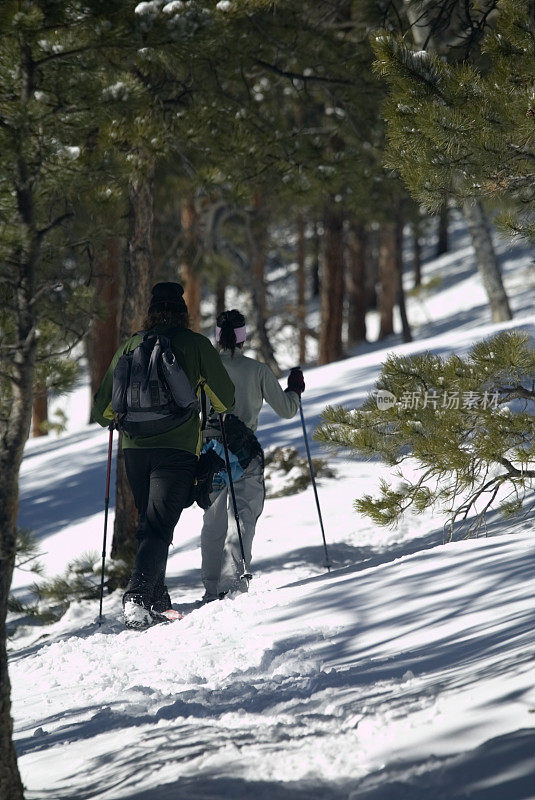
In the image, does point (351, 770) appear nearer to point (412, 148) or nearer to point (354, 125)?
point (412, 148)

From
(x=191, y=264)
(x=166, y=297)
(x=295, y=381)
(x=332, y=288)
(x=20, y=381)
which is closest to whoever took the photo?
(x=20, y=381)

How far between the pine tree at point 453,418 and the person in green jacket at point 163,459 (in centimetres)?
95

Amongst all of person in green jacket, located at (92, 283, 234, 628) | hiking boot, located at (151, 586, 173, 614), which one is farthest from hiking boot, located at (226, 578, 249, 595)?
person in green jacket, located at (92, 283, 234, 628)

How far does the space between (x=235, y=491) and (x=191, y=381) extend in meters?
1.08

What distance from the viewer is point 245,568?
5.51 meters

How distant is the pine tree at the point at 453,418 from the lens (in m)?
4.54

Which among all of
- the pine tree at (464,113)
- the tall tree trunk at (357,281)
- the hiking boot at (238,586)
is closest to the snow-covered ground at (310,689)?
the hiking boot at (238,586)

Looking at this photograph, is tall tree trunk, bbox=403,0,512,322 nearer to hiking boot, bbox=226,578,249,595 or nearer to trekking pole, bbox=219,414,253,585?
trekking pole, bbox=219,414,253,585

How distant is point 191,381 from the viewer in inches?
197

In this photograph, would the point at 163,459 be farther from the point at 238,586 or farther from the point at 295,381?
the point at 295,381

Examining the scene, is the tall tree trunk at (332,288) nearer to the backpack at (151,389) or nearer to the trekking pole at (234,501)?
the trekking pole at (234,501)

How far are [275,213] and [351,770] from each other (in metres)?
17.4

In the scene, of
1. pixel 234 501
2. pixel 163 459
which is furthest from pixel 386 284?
pixel 163 459

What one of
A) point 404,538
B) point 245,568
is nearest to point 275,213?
point 404,538
